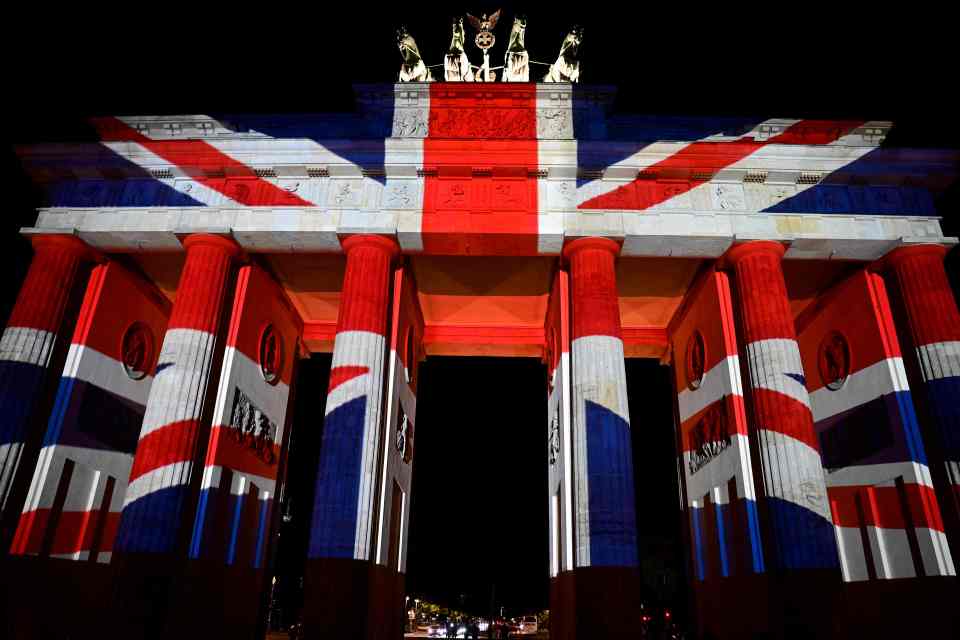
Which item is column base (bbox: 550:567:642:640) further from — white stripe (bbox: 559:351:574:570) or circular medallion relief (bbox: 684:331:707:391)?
circular medallion relief (bbox: 684:331:707:391)

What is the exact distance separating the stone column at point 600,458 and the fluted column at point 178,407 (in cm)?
846

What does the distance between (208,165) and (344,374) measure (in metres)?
6.87

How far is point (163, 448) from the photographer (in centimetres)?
1227

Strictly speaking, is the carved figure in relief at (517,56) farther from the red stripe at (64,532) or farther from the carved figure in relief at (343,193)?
the red stripe at (64,532)

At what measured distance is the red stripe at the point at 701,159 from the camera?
14508mm

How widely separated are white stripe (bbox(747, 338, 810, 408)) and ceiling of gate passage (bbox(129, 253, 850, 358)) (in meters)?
3.77

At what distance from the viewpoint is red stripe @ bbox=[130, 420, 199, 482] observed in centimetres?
1210

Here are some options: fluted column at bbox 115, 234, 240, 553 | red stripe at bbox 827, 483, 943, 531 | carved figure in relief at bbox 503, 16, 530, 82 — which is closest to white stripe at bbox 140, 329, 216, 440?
fluted column at bbox 115, 234, 240, 553

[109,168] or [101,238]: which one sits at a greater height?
[109,168]

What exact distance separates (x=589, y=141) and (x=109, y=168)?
12.4 m

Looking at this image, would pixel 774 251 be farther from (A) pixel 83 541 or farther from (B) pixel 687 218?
(A) pixel 83 541

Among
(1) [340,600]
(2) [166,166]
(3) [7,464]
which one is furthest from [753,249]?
(3) [7,464]

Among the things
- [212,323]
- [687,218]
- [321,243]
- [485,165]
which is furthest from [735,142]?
[212,323]

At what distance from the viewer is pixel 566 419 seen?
13875mm
